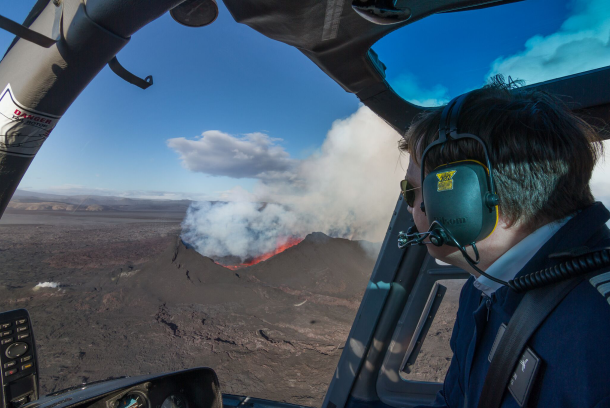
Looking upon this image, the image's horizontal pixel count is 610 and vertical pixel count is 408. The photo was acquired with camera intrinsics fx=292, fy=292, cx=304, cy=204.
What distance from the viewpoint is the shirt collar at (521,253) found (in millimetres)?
792

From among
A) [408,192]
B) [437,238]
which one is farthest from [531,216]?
[408,192]

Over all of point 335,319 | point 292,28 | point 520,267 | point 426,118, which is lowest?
point 335,319

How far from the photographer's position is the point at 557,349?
59 centimetres

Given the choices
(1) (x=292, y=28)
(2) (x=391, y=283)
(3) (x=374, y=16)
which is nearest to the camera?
(3) (x=374, y=16)

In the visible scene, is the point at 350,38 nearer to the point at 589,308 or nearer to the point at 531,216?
the point at 531,216

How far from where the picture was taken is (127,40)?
3.51ft

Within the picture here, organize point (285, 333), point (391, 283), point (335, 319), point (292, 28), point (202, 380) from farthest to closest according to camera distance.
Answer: point (335, 319)
point (285, 333)
point (391, 283)
point (202, 380)
point (292, 28)

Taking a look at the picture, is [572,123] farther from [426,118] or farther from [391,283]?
[391,283]

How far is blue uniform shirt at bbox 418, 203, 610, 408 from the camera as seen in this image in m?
0.51

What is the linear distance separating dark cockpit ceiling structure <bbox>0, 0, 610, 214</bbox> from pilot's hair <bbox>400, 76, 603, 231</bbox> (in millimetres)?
461

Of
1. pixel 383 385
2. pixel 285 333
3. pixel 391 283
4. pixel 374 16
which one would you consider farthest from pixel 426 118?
pixel 285 333

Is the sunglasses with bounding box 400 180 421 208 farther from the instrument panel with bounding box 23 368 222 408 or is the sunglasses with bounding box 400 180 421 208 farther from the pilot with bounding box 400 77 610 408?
the instrument panel with bounding box 23 368 222 408

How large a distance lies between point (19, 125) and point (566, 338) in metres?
1.77

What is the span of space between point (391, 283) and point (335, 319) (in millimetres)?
4506
